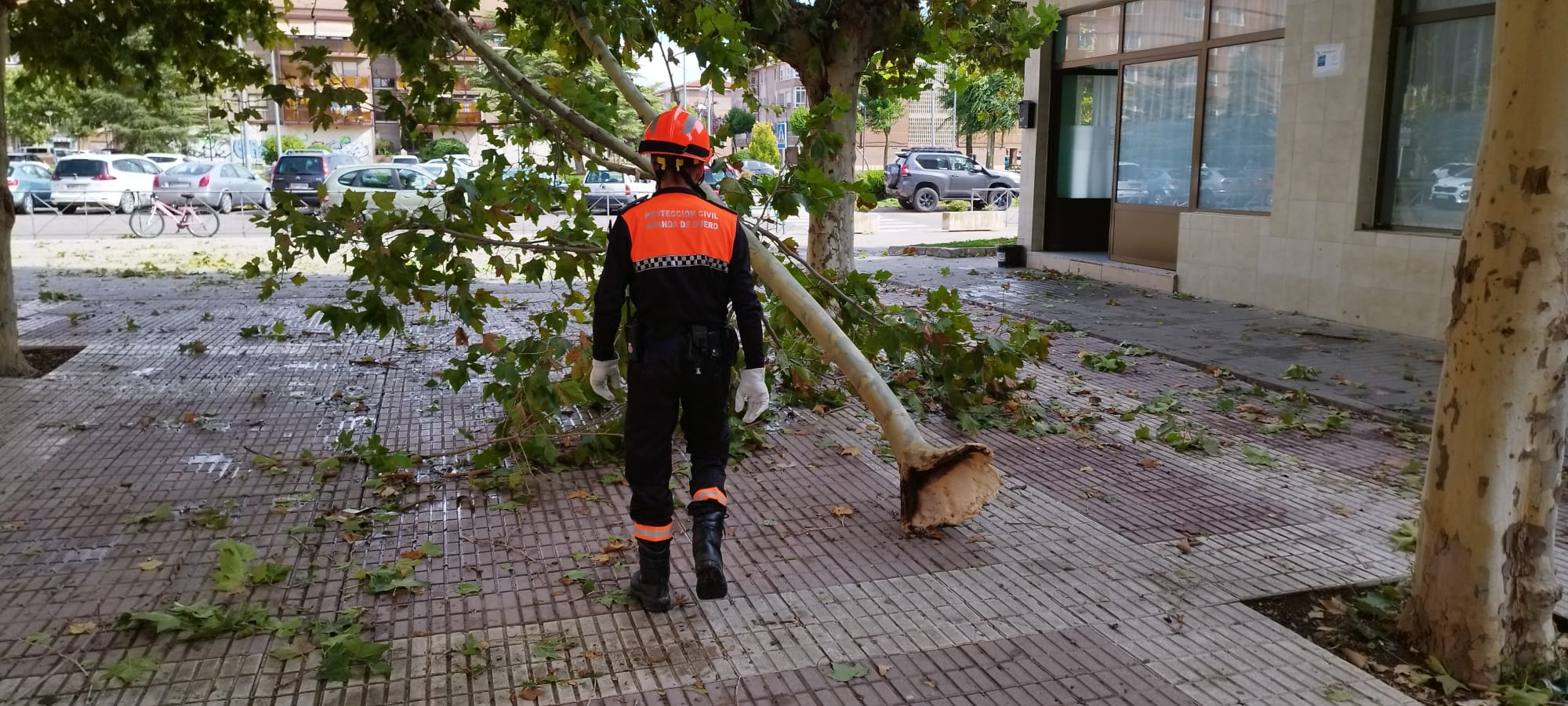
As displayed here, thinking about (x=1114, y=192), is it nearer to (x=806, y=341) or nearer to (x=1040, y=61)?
(x=1040, y=61)

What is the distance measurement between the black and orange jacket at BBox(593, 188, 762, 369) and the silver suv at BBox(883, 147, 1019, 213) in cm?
3028

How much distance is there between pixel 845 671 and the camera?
148 inches

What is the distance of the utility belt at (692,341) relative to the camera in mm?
4129

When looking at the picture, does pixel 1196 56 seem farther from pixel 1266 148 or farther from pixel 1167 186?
pixel 1266 148

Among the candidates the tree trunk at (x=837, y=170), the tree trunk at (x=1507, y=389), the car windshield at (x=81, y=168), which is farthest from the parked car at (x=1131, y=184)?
the car windshield at (x=81, y=168)

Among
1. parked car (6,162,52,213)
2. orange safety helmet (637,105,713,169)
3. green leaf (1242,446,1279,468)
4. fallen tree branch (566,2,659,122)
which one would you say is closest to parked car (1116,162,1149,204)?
green leaf (1242,446,1279,468)

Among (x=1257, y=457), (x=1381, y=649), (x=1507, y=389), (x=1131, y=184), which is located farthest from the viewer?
(x=1131, y=184)

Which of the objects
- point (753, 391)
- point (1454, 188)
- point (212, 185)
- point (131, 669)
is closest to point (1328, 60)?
point (1454, 188)

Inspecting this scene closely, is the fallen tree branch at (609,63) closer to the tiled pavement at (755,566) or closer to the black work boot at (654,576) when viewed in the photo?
the tiled pavement at (755,566)

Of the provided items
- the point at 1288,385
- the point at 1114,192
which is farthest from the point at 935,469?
the point at 1114,192

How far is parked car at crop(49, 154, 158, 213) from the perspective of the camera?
28.5 metres

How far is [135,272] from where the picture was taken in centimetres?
1619

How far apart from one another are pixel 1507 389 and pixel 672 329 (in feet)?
9.01

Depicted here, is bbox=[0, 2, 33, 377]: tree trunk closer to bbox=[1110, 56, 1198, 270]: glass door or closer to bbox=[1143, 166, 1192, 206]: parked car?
bbox=[1110, 56, 1198, 270]: glass door
